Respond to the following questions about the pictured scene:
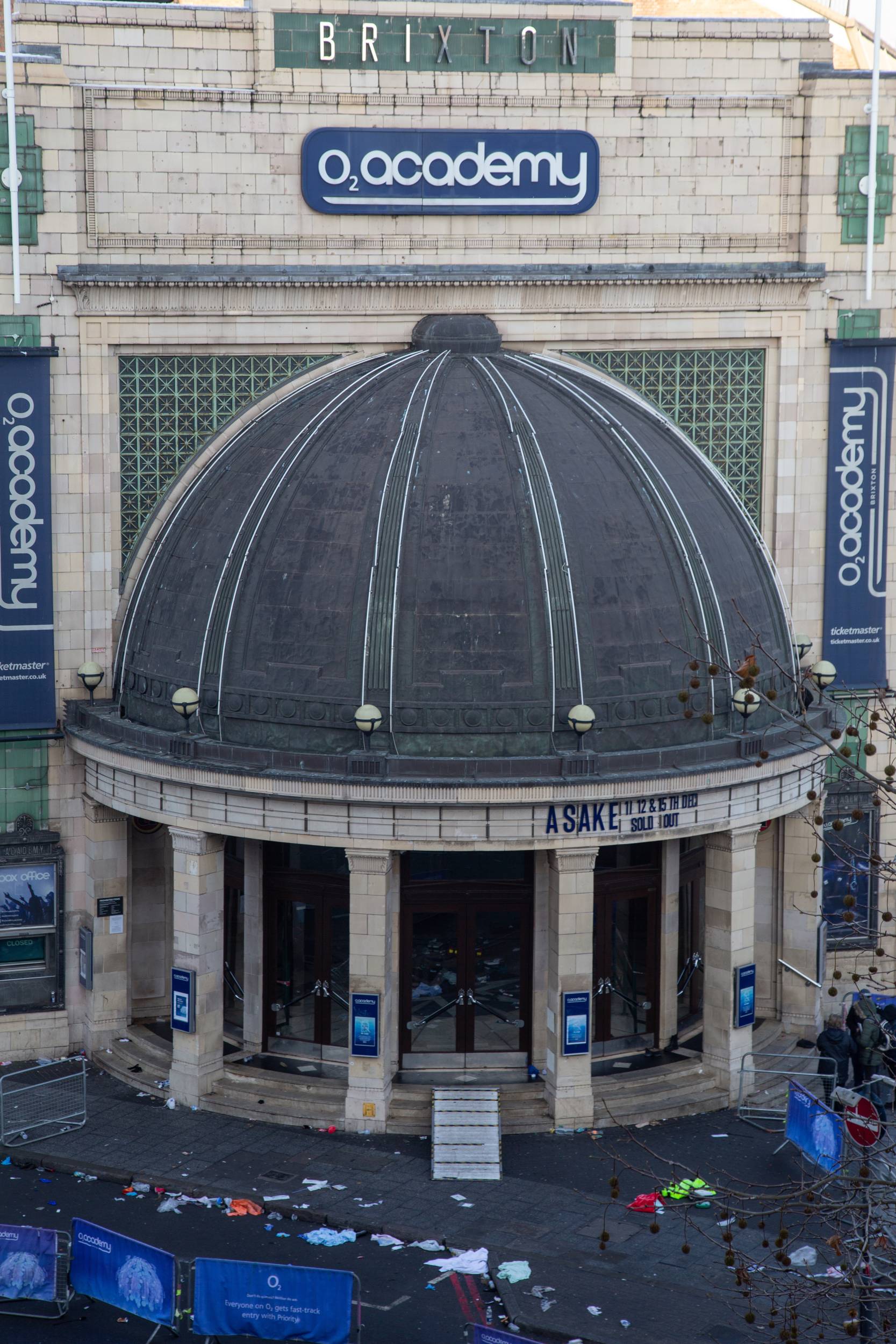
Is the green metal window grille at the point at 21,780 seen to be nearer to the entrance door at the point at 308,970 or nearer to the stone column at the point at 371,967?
the entrance door at the point at 308,970

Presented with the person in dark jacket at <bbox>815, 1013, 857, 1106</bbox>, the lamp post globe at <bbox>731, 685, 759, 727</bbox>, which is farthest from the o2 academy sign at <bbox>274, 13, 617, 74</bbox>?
the person in dark jacket at <bbox>815, 1013, 857, 1106</bbox>

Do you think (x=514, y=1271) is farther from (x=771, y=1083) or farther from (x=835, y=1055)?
(x=771, y=1083)

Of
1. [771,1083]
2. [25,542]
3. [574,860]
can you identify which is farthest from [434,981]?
[25,542]

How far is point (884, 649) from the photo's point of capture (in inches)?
1801

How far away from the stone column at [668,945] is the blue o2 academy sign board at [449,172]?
49.1ft

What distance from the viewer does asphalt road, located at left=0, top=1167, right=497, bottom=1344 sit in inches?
1235

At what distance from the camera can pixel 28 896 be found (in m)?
42.7

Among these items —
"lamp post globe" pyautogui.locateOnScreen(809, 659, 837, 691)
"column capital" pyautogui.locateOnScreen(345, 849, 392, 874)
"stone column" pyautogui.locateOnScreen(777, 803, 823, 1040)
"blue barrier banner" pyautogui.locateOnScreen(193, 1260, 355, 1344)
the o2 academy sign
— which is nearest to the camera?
"blue barrier banner" pyautogui.locateOnScreen(193, 1260, 355, 1344)

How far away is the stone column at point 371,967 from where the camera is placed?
38.2 m

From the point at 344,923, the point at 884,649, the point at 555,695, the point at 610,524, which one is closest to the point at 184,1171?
the point at 344,923

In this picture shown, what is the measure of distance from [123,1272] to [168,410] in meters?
19.8

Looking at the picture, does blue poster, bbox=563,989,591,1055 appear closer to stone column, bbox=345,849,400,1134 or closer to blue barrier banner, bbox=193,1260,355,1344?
stone column, bbox=345,849,400,1134

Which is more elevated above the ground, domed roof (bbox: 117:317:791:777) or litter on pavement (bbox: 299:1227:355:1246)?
domed roof (bbox: 117:317:791:777)

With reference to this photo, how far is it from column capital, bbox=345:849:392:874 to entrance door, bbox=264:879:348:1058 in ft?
8.97
